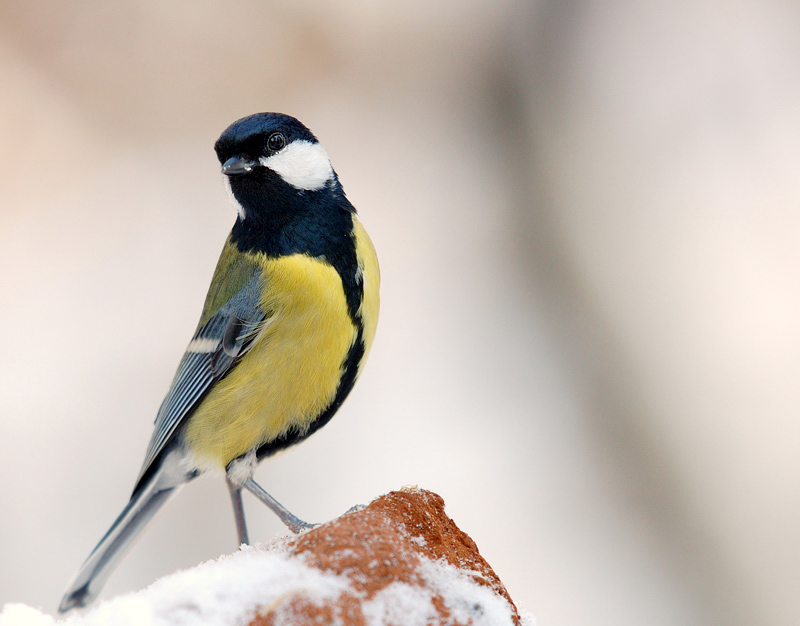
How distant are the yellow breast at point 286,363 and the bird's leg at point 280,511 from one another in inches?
3.1

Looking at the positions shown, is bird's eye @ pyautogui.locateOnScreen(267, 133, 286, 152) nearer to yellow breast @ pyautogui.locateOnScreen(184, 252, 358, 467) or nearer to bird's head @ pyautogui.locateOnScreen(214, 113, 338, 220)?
bird's head @ pyautogui.locateOnScreen(214, 113, 338, 220)

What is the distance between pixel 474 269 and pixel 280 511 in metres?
2.22

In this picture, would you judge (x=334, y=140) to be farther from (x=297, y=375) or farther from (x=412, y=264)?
(x=297, y=375)

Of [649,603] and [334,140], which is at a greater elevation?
[334,140]

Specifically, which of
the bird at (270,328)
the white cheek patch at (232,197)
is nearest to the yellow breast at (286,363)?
the bird at (270,328)

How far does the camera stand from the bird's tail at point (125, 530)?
1536 millimetres

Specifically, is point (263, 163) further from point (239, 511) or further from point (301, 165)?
point (239, 511)

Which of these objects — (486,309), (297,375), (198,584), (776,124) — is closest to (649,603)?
(486,309)

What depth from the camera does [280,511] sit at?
152 centimetres

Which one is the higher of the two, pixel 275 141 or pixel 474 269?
pixel 275 141

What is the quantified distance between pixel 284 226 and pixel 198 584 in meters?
0.81

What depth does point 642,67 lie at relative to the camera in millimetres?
3338

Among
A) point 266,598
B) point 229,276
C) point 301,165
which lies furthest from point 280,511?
point 301,165

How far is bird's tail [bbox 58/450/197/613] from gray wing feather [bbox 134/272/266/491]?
39 mm
